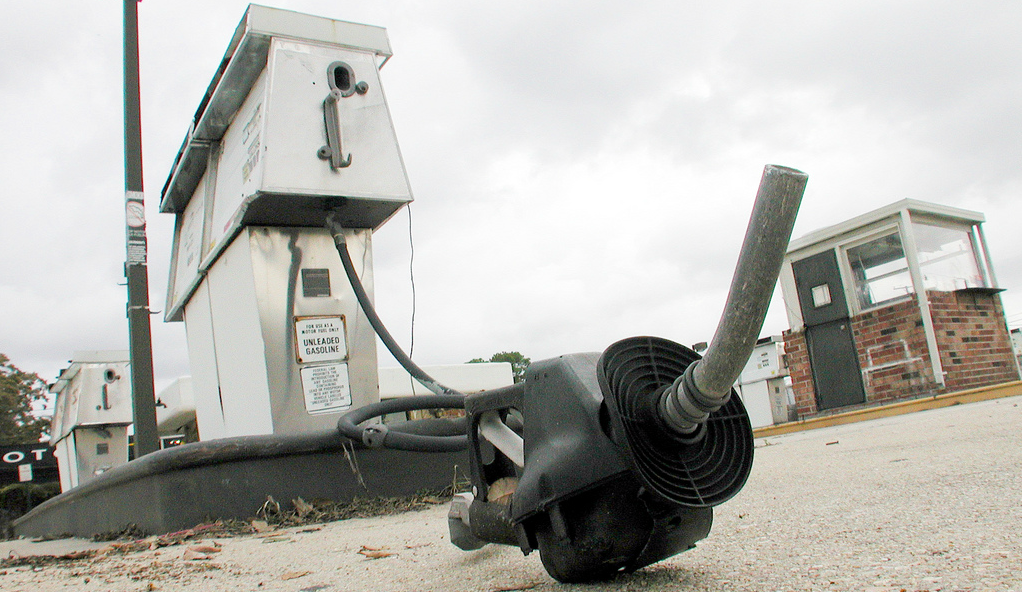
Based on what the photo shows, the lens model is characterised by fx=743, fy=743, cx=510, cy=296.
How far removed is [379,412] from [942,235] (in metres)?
8.78

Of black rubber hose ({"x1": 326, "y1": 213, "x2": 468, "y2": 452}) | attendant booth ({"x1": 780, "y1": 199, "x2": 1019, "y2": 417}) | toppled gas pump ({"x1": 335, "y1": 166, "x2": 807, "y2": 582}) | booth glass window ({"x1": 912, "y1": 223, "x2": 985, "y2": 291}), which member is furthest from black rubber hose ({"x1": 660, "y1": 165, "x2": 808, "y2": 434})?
booth glass window ({"x1": 912, "y1": 223, "x2": 985, "y2": 291})

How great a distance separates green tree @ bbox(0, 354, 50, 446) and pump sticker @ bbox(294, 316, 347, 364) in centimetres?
2754

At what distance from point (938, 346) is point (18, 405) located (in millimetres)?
29341

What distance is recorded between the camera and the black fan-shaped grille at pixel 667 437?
1110 millimetres

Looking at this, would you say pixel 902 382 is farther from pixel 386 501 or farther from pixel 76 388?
pixel 76 388

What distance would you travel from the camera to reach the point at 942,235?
9.31 metres

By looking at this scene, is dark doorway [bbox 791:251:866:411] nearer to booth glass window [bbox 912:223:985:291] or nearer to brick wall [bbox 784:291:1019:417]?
brick wall [bbox 784:291:1019:417]

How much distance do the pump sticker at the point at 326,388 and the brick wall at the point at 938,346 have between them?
24.5 ft

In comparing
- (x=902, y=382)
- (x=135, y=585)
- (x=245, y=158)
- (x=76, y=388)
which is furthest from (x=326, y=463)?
(x=902, y=382)

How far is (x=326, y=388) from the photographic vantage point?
127 inches

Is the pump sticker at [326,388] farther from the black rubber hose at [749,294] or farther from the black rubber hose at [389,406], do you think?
the black rubber hose at [749,294]

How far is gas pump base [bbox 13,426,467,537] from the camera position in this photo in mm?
2693

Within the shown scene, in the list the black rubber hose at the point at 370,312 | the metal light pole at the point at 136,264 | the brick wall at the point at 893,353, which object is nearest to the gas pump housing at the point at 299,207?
the black rubber hose at the point at 370,312

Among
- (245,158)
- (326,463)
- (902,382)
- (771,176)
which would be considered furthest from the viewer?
(902,382)
